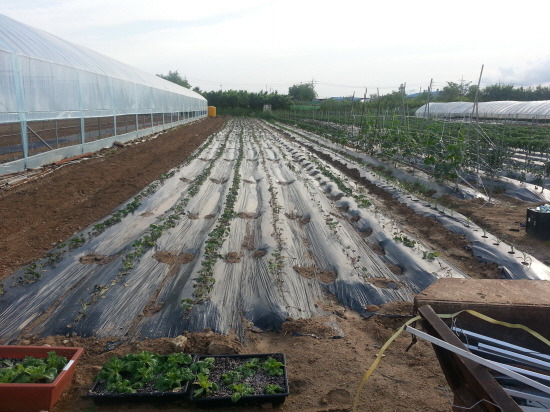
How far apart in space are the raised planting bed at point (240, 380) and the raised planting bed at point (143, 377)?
109 mm

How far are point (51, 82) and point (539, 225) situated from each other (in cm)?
1147

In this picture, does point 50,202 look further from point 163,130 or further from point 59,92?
point 163,130

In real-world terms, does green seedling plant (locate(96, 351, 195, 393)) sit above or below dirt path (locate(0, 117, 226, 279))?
above

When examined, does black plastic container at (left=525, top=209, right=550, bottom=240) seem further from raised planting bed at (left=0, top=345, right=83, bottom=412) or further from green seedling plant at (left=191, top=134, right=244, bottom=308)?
raised planting bed at (left=0, top=345, right=83, bottom=412)

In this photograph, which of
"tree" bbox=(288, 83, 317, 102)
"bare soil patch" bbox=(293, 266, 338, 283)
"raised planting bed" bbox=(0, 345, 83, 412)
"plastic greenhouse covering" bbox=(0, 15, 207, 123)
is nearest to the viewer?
"raised planting bed" bbox=(0, 345, 83, 412)

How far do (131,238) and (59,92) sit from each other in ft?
25.4

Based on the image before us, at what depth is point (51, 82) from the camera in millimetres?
11516

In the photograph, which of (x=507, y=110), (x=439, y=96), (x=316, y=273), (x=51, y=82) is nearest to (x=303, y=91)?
(x=439, y=96)

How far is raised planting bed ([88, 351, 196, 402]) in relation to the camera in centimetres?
301

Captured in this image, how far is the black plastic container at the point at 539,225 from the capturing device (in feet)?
21.7

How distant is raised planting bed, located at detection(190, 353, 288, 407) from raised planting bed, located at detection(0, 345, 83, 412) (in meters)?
0.92

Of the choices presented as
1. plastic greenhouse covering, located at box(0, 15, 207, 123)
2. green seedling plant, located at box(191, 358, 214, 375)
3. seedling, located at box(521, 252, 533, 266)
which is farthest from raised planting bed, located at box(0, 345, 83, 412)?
plastic greenhouse covering, located at box(0, 15, 207, 123)

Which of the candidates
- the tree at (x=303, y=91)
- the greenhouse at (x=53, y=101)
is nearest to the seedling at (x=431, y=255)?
the greenhouse at (x=53, y=101)

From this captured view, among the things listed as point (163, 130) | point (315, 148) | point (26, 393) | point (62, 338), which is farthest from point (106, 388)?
point (163, 130)
